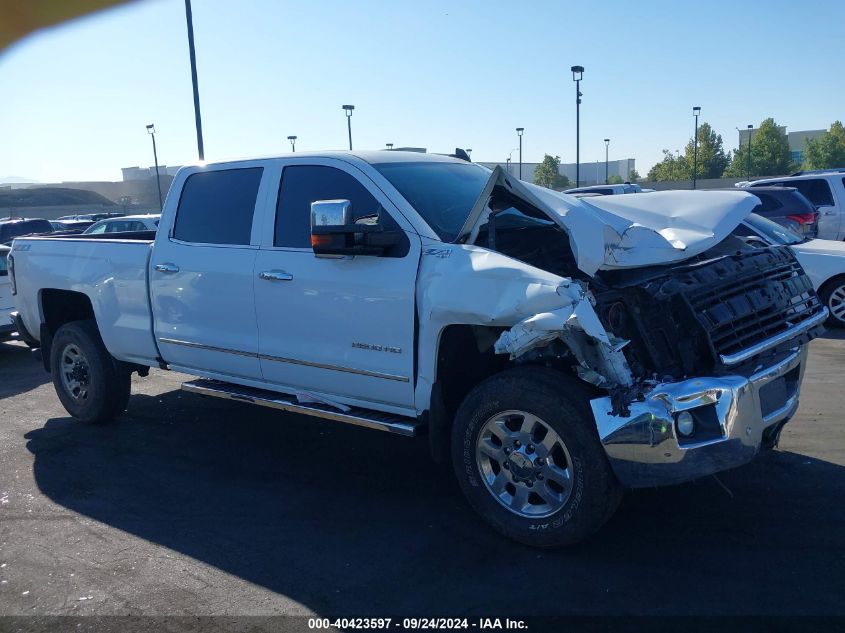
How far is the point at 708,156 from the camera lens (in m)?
68.4

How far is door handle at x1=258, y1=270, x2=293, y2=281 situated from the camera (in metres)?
4.87

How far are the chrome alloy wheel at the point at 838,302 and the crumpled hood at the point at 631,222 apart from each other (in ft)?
18.5

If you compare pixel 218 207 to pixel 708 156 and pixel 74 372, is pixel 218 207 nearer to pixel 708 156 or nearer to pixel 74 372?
pixel 74 372

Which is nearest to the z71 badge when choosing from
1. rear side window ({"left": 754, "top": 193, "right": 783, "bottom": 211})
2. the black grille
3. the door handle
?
the door handle

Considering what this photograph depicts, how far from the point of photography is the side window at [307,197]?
4785 millimetres

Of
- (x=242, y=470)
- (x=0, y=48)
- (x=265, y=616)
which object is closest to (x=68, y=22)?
(x=0, y=48)

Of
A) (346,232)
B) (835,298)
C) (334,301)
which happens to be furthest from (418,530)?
(835,298)

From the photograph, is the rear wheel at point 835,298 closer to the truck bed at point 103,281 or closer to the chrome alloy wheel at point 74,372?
the truck bed at point 103,281

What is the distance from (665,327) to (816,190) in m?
11.5

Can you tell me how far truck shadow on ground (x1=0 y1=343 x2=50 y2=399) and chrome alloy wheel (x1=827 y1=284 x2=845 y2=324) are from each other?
380 inches

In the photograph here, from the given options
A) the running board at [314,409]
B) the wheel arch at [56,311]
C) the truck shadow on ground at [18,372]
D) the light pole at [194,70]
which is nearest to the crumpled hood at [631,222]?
the running board at [314,409]

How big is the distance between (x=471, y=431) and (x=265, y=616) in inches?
54.3

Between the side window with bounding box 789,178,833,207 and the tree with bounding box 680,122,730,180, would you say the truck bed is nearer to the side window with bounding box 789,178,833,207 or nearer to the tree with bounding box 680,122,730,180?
the side window with bounding box 789,178,833,207

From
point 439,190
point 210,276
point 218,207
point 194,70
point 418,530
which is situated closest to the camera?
point 418,530
